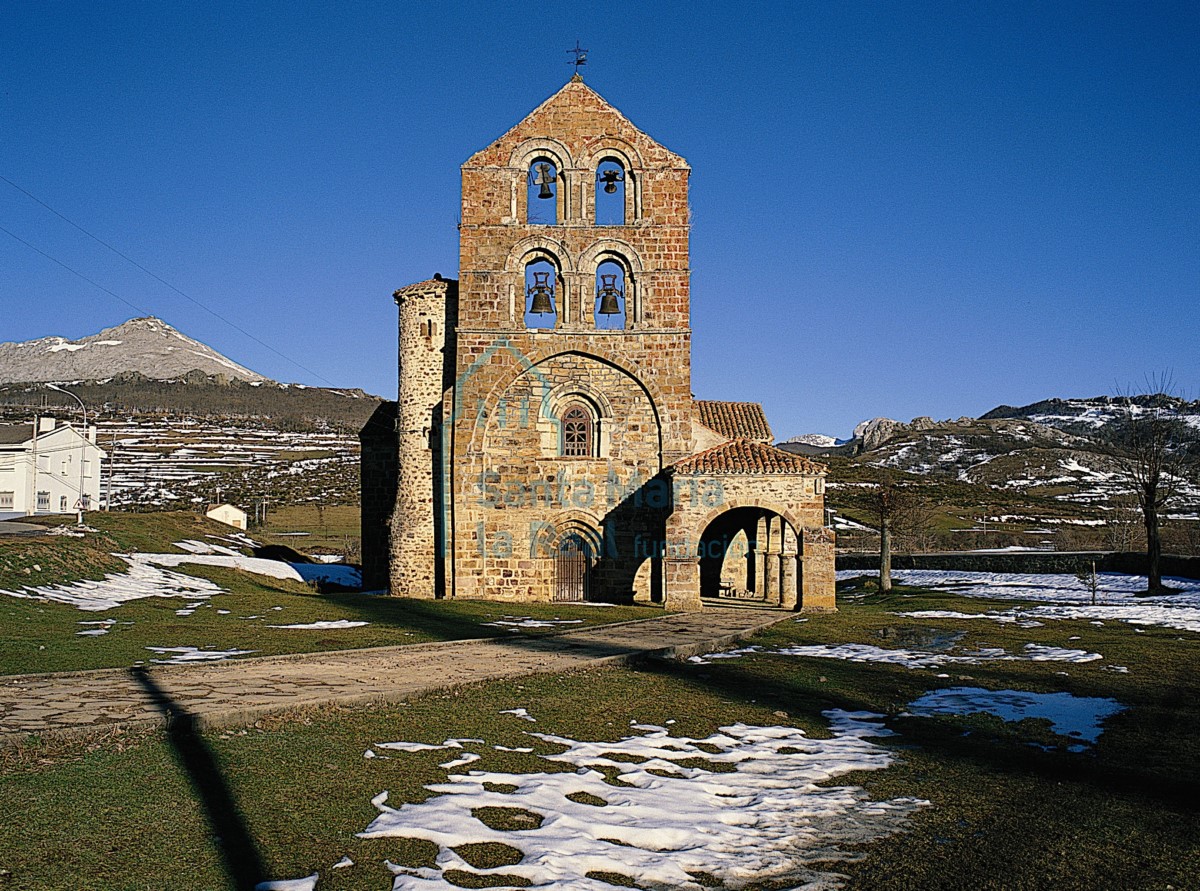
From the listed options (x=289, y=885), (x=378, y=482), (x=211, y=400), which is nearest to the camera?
(x=289, y=885)

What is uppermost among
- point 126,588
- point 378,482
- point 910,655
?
point 378,482

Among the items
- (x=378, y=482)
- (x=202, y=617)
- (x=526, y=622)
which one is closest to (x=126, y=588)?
(x=202, y=617)

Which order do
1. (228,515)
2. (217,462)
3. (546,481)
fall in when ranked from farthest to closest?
(217,462)
(228,515)
(546,481)

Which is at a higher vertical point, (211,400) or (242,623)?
(211,400)

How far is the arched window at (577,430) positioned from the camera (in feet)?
86.8

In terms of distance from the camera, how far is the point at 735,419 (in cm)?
3036

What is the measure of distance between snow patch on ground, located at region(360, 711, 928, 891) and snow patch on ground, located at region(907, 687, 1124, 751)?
2347 mm

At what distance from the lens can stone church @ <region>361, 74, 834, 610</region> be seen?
25984 mm

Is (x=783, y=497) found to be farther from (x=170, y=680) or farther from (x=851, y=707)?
(x=170, y=680)

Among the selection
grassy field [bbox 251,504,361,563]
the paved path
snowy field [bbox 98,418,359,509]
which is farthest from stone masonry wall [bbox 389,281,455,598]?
snowy field [bbox 98,418,359,509]

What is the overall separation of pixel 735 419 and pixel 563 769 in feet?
76.2

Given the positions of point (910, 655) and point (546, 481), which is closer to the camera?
point (910, 655)

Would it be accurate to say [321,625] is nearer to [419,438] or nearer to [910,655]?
[910,655]

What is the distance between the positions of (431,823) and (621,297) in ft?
70.6
